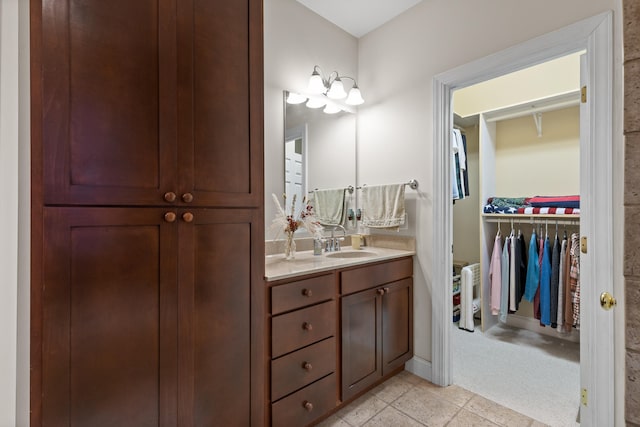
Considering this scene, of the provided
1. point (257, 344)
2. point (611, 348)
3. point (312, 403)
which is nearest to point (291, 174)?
point (257, 344)

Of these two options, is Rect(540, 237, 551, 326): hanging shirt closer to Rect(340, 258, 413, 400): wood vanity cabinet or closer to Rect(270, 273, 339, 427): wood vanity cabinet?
Rect(340, 258, 413, 400): wood vanity cabinet

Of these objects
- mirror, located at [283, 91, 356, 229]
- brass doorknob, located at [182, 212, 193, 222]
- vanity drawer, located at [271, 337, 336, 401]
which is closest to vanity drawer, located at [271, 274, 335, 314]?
vanity drawer, located at [271, 337, 336, 401]

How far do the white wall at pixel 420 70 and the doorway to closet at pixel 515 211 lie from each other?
0.68 meters

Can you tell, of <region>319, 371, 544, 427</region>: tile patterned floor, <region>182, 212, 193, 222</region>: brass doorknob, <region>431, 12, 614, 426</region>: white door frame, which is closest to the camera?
<region>182, 212, 193, 222</region>: brass doorknob

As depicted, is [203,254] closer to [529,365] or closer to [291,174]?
[291,174]

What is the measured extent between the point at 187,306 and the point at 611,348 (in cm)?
192

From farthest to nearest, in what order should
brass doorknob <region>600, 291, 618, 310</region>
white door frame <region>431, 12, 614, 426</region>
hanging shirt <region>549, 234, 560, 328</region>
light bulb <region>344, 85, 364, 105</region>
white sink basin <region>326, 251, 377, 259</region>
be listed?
hanging shirt <region>549, 234, 560, 328</region>
light bulb <region>344, 85, 364, 105</region>
white sink basin <region>326, 251, 377, 259</region>
white door frame <region>431, 12, 614, 426</region>
brass doorknob <region>600, 291, 618, 310</region>

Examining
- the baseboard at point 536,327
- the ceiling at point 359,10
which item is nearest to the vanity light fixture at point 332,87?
the ceiling at point 359,10

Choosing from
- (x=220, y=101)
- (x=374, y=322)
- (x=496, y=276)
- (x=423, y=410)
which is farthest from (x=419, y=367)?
(x=220, y=101)

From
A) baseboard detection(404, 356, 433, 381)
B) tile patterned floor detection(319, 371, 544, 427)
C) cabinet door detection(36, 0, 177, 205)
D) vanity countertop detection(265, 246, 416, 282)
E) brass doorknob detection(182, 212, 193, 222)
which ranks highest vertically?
cabinet door detection(36, 0, 177, 205)

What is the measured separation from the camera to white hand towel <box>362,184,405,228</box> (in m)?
2.21

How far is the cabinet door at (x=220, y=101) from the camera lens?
1163 millimetres

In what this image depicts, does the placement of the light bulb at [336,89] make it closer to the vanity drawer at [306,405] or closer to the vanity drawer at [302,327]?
the vanity drawer at [302,327]

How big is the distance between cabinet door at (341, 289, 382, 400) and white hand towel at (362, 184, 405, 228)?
0.60 m
